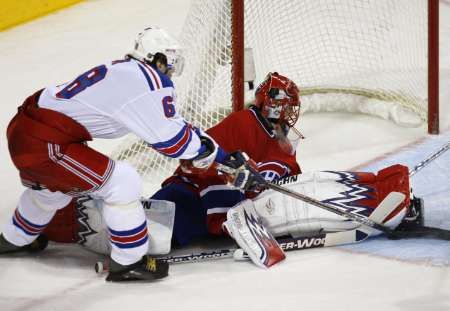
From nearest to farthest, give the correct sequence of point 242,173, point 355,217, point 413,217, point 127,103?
point 127,103 → point 242,173 → point 355,217 → point 413,217

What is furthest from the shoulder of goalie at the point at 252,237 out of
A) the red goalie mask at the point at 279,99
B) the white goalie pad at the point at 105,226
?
the red goalie mask at the point at 279,99

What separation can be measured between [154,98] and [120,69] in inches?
5.4

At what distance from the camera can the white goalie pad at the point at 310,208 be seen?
3.59 meters

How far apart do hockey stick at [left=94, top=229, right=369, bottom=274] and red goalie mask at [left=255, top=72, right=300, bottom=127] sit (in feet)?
1.38

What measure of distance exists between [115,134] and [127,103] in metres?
0.20

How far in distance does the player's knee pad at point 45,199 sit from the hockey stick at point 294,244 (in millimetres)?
235

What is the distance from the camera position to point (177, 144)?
324 cm

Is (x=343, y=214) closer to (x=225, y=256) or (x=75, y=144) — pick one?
(x=225, y=256)

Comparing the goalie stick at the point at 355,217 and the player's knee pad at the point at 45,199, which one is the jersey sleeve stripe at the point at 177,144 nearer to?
the goalie stick at the point at 355,217

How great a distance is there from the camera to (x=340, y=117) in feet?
17.1

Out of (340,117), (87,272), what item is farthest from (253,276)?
(340,117)

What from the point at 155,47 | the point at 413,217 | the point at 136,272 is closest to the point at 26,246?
the point at 136,272

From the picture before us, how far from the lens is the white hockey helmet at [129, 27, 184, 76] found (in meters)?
3.28

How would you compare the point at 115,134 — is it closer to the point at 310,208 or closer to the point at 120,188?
the point at 120,188
